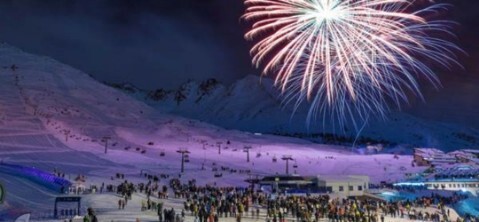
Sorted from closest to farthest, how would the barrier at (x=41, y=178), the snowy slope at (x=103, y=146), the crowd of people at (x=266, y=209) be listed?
1. the crowd of people at (x=266, y=209)
2. the barrier at (x=41, y=178)
3. the snowy slope at (x=103, y=146)

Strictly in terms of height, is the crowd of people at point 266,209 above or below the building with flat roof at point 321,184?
below

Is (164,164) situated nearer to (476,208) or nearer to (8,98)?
(476,208)

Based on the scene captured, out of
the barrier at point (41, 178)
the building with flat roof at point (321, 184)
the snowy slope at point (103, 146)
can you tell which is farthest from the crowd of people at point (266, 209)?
the building with flat roof at point (321, 184)

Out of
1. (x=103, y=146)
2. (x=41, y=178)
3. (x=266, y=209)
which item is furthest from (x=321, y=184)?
(x=103, y=146)

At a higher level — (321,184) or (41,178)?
(321,184)

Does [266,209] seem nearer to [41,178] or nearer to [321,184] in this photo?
[321,184]

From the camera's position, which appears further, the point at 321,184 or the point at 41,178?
the point at 321,184

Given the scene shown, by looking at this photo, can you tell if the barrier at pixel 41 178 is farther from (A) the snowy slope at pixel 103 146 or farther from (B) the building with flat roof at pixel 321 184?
(B) the building with flat roof at pixel 321 184

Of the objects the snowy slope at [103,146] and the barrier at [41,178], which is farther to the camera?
the snowy slope at [103,146]

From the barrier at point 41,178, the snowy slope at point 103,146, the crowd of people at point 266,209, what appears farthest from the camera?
the snowy slope at point 103,146


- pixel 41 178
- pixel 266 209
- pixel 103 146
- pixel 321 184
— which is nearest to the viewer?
pixel 266 209

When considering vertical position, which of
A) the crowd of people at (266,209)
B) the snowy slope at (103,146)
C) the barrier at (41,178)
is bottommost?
the crowd of people at (266,209)

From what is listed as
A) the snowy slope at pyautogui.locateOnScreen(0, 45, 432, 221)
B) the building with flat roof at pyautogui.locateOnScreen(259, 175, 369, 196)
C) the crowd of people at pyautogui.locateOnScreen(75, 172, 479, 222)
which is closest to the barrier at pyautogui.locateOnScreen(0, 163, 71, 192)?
the snowy slope at pyautogui.locateOnScreen(0, 45, 432, 221)
